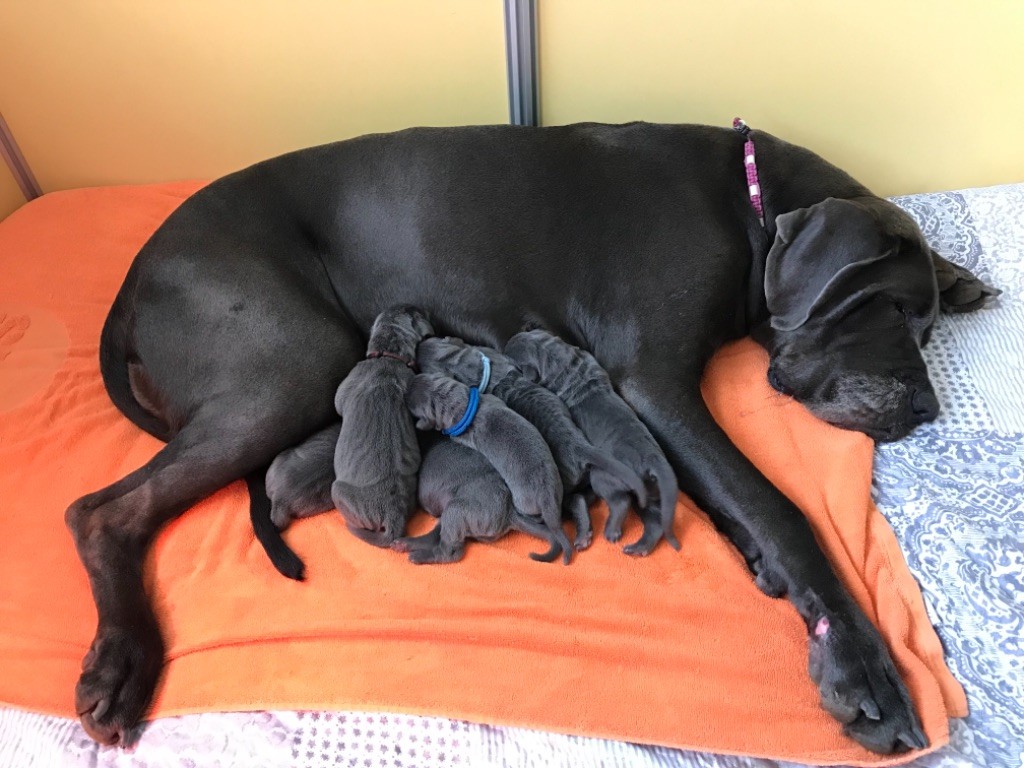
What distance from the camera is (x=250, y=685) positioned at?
4.82 ft

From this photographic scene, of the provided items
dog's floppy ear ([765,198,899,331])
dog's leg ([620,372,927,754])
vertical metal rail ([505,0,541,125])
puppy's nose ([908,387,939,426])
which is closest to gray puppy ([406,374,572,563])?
dog's leg ([620,372,927,754])

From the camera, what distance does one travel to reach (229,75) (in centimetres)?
252

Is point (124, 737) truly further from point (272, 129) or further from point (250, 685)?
point (272, 129)

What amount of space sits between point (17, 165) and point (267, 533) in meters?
2.03

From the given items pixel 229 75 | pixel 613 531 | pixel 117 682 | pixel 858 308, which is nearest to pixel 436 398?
pixel 613 531

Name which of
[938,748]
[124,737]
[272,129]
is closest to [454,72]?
[272,129]

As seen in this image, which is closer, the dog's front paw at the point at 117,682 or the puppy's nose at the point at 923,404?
the dog's front paw at the point at 117,682

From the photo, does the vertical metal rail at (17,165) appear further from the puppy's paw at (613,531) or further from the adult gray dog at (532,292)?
the puppy's paw at (613,531)

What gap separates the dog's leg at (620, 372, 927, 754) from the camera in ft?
4.54

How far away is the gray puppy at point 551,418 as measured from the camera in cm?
166

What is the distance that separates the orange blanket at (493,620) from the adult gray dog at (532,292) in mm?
92

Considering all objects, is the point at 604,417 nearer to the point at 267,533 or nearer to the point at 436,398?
the point at 436,398

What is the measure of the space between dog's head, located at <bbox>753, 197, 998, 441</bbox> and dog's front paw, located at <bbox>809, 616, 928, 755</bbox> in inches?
23.8

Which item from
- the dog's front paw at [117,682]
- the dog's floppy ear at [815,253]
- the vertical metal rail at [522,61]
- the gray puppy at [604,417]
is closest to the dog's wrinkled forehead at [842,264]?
the dog's floppy ear at [815,253]
